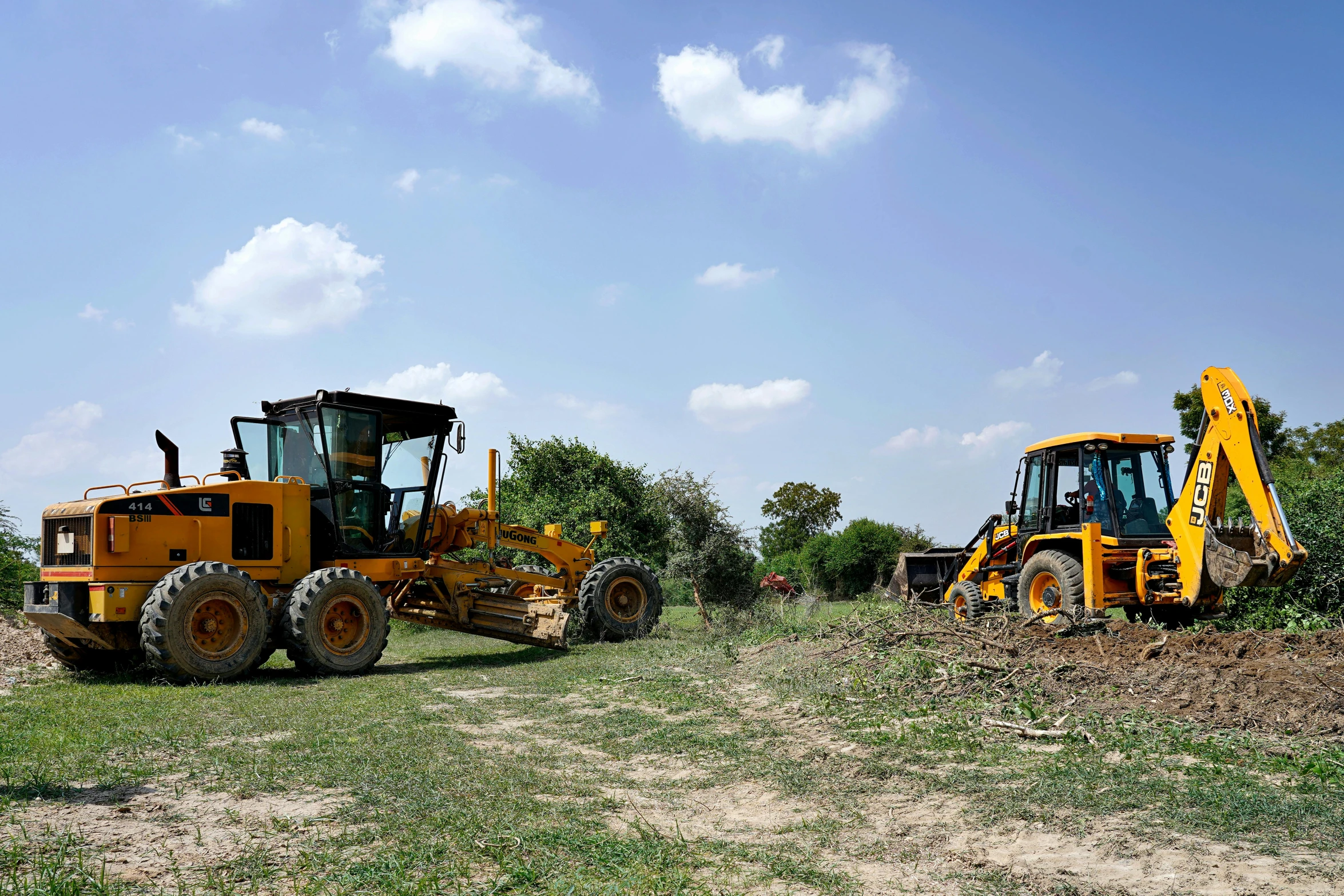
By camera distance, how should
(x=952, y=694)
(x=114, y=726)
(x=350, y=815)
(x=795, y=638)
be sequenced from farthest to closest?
(x=795, y=638) < (x=952, y=694) < (x=114, y=726) < (x=350, y=815)

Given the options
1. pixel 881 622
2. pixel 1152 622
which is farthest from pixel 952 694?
pixel 1152 622

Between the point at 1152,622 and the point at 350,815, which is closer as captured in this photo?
the point at 350,815

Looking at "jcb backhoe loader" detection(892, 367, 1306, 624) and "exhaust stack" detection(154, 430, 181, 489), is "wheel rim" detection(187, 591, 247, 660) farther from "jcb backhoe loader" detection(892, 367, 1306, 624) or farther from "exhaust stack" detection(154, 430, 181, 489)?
"jcb backhoe loader" detection(892, 367, 1306, 624)

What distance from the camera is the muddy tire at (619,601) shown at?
50.0ft

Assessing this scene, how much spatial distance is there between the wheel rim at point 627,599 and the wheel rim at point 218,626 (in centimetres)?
599

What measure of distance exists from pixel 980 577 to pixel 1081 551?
2.79m

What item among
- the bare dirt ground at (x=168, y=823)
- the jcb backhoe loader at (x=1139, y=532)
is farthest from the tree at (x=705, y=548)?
the bare dirt ground at (x=168, y=823)

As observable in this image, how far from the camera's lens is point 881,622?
10891mm

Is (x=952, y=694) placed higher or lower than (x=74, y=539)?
lower

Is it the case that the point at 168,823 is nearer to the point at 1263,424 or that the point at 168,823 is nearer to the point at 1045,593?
the point at 1045,593

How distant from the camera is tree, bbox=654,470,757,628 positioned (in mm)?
17609

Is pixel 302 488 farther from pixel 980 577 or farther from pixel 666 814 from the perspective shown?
pixel 980 577

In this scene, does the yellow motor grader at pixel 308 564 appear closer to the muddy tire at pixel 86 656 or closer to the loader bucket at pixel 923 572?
the muddy tire at pixel 86 656

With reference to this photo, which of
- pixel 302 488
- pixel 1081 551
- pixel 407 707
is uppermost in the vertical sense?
pixel 302 488
